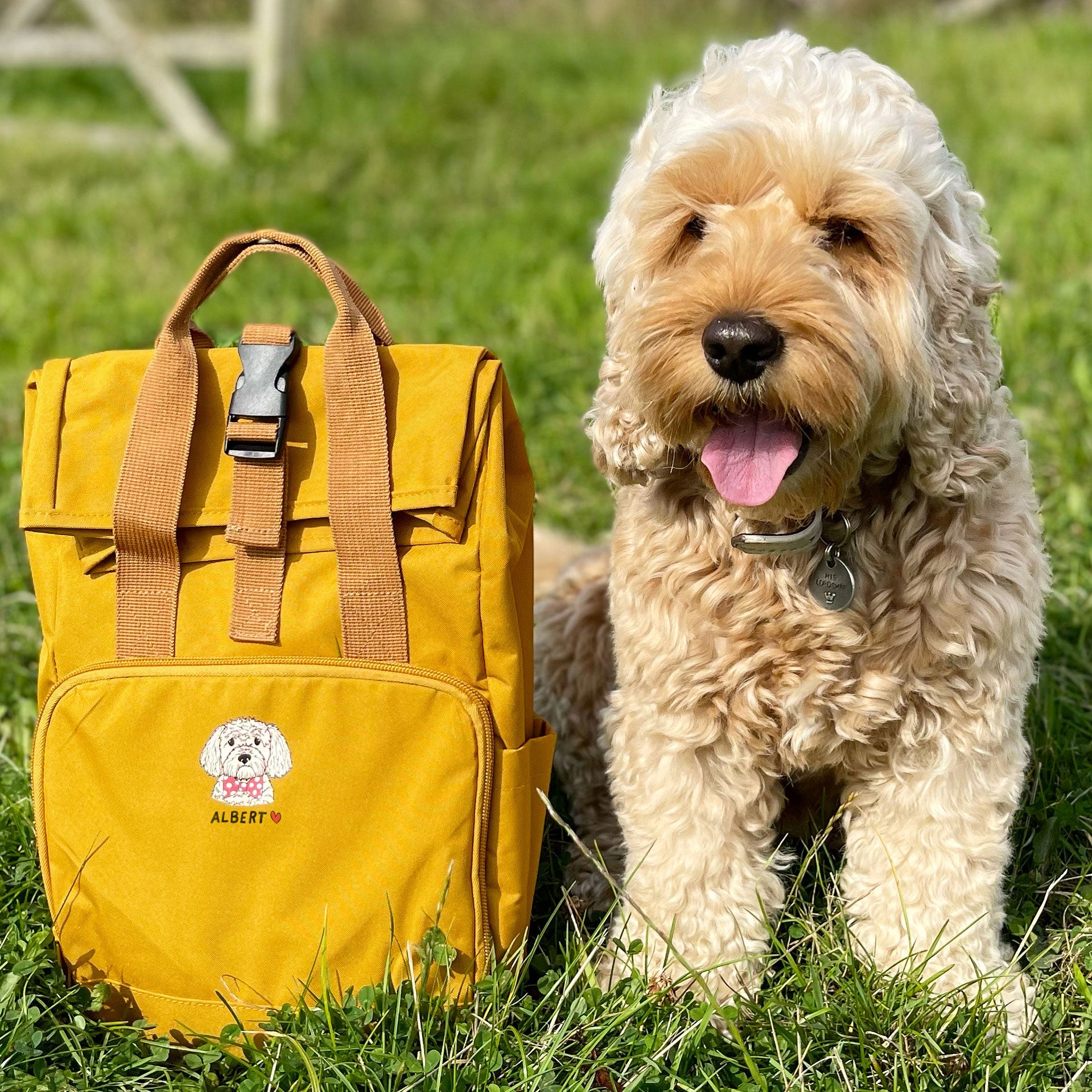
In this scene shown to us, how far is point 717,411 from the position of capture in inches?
94.0

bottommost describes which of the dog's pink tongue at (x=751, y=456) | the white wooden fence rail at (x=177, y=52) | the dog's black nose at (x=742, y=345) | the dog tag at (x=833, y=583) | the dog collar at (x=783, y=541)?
the dog tag at (x=833, y=583)

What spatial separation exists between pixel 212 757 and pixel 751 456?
47.1 inches

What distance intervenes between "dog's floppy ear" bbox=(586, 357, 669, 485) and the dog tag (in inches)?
14.6

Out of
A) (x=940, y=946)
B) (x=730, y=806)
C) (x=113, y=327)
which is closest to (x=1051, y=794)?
(x=940, y=946)

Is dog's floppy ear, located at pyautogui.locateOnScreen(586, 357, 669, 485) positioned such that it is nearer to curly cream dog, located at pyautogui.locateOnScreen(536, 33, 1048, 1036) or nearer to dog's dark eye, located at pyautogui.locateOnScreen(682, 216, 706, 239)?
curly cream dog, located at pyautogui.locateOnScreen(536, 33, 1048, 1036)

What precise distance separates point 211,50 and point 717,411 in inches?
293

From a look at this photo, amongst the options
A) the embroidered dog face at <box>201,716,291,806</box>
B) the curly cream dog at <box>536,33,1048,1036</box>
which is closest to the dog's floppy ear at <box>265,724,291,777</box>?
the embroidered dog face at <box>201,716,291,806</box>

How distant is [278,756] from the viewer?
2.51 metres

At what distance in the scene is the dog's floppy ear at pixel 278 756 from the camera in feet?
8.24

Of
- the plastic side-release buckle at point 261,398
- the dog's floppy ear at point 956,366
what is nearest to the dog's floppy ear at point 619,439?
the dog's floppy ear at point 956,366

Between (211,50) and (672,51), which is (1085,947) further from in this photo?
(672,51)

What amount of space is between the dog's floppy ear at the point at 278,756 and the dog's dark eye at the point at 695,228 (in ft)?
4.11

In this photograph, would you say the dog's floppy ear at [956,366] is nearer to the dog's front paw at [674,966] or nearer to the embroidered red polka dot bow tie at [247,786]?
the dog's front paw at [674,966]

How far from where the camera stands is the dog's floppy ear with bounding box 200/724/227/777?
8.25 ft
